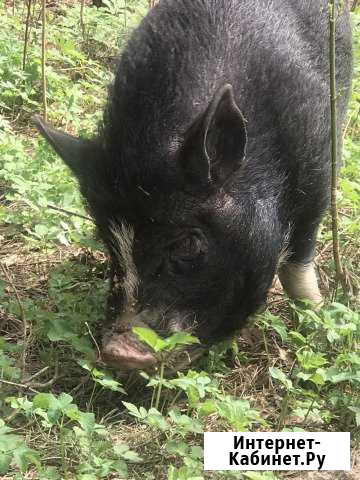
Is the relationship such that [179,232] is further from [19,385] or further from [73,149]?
[19,385]

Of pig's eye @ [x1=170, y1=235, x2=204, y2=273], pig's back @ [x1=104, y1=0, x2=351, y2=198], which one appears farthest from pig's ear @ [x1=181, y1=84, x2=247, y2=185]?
pig's eye @ [x1=170, y1=235, x2=204, y2=273]

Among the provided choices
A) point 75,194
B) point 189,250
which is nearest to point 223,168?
point 189,250

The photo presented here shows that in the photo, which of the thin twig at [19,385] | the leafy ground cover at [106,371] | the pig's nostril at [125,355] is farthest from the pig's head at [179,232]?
the thin twig at [19,385]

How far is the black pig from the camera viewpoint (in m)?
3.57

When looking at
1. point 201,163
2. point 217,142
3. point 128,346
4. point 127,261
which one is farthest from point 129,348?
point 217,142

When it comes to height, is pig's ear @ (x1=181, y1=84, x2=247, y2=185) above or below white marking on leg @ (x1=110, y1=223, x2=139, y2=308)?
above

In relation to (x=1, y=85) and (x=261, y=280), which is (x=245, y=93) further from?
(x=1, y=85)

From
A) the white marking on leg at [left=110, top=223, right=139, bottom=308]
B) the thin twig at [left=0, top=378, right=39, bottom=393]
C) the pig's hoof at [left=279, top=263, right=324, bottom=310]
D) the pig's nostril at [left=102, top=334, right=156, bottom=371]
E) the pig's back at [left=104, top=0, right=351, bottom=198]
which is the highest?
the pig's back at [left=104, top=0, right=351, bottom=198]

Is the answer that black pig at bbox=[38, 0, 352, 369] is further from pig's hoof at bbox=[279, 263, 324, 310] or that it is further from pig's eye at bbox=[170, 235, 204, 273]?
pig's hoof at bbox=[279, 263, 324, 310]

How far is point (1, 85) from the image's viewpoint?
6641 mm

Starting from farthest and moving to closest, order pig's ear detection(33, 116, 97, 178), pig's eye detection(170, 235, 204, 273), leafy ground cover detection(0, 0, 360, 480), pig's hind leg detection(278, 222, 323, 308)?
pig's hind leg detection(278, 222, 323, 308)
pig's ear detection(33, 116, 97, 178)
pig's eye detection(170, 235, 204, 273)
leafy ground cover detection(0, 0, 360, 480)

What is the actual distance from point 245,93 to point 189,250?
2.60 feet

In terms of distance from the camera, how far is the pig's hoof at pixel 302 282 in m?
4.54

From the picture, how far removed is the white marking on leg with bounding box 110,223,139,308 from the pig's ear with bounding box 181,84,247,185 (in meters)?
0.39
